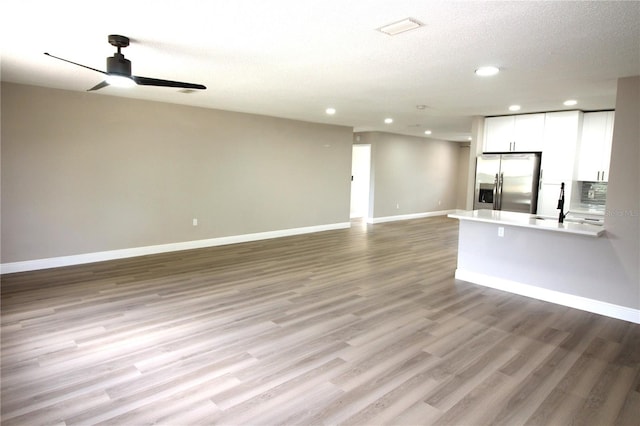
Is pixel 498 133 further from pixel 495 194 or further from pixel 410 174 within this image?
pixel 410 174

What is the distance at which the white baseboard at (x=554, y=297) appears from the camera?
380 cm

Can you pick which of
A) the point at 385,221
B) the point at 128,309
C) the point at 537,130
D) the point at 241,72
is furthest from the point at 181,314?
the point at 385,221

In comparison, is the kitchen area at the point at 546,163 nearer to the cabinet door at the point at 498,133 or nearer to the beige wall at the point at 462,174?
the cabinet door at the point at 498,133

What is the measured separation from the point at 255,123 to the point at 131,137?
2.27 meters

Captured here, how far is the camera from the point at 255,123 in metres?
7.12

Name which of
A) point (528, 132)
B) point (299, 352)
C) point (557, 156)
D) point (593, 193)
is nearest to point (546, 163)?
point (557, 156)

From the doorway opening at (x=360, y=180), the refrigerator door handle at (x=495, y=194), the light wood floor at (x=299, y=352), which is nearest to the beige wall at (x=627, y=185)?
the light wood floor at (x=299, y=352)

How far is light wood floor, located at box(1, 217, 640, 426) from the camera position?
2.25m

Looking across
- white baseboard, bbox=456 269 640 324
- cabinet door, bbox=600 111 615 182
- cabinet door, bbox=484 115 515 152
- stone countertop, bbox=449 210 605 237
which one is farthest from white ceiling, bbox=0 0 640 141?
white baseboard, bbox=456 269 640 324

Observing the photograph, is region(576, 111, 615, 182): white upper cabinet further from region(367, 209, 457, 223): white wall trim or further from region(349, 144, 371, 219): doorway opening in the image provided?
region(349, 144, 371, 219): doorway opening

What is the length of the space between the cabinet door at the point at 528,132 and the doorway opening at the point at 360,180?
4532mm

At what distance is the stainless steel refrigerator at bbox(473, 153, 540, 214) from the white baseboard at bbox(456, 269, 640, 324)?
71.1 inches

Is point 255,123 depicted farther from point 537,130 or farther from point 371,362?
point 371,362

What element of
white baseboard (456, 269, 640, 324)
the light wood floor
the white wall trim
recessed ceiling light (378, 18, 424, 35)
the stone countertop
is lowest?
the light wood floor
